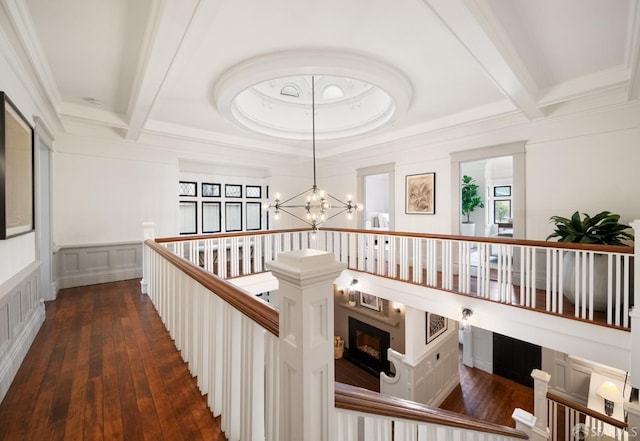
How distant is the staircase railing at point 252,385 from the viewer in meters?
0.99

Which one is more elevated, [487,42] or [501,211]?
[487,42]

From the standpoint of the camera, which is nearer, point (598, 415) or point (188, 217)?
point (598, 415)

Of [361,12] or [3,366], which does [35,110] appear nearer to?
[3,366]

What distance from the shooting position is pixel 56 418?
1.54 m

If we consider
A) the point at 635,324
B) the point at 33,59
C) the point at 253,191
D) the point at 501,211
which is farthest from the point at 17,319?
the point at 501,211

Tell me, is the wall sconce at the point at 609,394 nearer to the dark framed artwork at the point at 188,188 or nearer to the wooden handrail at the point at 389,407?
the wooden handrail at the point at 389,407

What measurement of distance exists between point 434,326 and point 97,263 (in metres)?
6.34

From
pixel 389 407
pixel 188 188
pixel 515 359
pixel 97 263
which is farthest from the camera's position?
pixel 188 188

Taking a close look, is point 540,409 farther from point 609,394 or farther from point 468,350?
point 468,350

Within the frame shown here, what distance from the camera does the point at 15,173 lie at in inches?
86.0

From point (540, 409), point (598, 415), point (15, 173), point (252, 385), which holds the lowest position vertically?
point (540, 409)

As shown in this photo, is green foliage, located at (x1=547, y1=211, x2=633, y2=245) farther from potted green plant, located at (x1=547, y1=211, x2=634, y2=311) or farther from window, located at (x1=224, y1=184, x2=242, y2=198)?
window, located at (x1=224, y1=184, x2=242, y2=198)

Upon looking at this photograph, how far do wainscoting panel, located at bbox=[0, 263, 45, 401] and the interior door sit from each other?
298 inches

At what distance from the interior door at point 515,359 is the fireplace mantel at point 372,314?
2.24 metres
